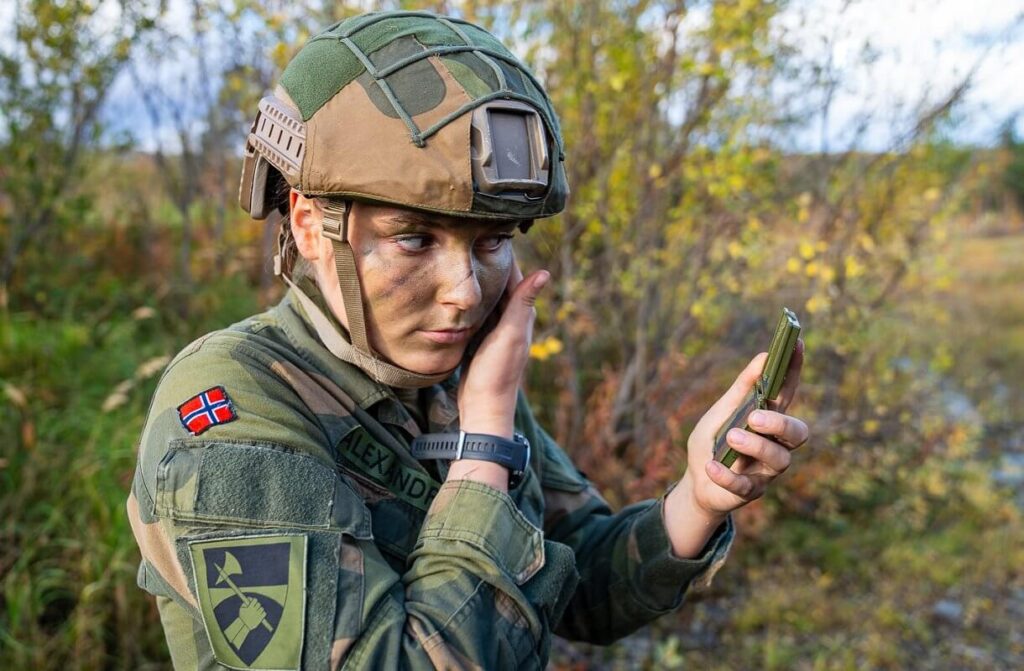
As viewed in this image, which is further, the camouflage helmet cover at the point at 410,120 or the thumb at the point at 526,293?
the thumb at the point at 526,293

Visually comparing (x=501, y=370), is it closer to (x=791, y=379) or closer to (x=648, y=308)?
(x=791, y=379)

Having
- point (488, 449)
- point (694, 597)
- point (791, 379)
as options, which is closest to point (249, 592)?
point (488, 449)

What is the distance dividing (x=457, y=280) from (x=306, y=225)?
0.34 metres

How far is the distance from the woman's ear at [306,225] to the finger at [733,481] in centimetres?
83

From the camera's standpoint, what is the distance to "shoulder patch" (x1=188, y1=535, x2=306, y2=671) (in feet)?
3.93

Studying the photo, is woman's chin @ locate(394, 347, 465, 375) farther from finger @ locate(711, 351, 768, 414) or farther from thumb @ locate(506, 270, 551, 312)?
finger @ locate(711, 351, 768, 414)

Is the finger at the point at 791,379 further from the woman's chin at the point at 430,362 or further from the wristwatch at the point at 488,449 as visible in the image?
the woman's chin at the point at 430,362

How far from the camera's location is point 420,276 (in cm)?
148

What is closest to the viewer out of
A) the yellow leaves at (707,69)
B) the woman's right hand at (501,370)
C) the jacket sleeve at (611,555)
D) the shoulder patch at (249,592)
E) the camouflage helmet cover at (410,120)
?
the shoulder patch at (249,592)

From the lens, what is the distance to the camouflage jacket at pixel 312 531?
3.96 feet

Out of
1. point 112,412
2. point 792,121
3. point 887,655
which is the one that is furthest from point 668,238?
point 112,412

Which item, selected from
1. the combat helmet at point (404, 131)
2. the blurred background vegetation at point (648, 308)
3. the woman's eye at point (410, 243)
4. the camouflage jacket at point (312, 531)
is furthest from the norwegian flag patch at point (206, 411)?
the blurred background vegetation at point (648, 308)

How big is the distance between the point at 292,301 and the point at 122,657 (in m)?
2.33

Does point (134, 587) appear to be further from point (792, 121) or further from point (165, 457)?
point (792, 121)
